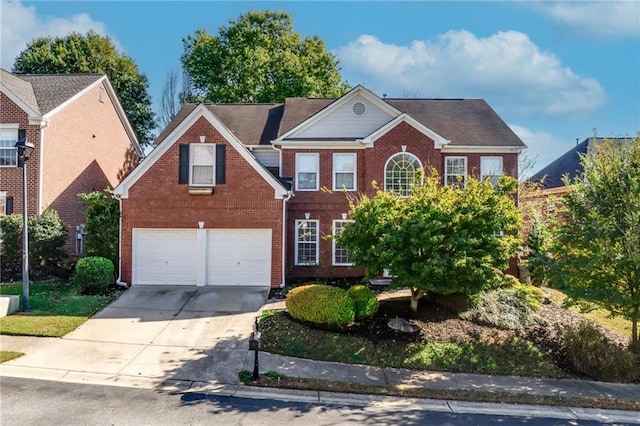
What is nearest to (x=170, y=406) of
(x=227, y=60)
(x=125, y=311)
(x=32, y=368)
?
(x=32, y=368)

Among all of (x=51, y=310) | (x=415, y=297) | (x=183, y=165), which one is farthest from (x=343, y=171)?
(x=51, y=310)

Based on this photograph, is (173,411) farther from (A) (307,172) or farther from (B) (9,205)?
(B) (9,205)

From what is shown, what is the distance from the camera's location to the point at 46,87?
19594mm

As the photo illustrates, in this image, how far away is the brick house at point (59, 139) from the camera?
17.2 m

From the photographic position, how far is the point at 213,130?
48.1 ft

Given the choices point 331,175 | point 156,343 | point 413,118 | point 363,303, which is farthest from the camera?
Result: point 331,175

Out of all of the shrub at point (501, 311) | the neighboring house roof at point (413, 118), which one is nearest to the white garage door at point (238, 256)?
the neighboring house roof at point (413, 118)

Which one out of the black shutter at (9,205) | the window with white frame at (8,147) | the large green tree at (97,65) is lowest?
the black shutter at (9,205)

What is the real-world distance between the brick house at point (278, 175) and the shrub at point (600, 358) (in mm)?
5806

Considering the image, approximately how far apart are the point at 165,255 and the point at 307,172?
21.7ft

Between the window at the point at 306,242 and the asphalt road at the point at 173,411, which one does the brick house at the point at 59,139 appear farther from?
the asphalt road at the point at 173,411

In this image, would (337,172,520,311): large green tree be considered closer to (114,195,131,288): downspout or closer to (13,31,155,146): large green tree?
(114,195,131,288): downspout

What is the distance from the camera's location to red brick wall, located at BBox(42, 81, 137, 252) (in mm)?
17922

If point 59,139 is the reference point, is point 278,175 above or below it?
below
